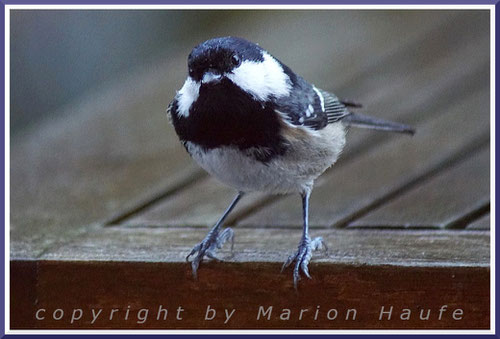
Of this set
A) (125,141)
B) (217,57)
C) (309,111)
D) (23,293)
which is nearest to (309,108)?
(309,111)

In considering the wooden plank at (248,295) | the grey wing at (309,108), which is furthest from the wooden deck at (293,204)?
the grey wing at (309,108)

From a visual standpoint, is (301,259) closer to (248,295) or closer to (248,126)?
(248,295)

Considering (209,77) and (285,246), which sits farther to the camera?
(285,246)

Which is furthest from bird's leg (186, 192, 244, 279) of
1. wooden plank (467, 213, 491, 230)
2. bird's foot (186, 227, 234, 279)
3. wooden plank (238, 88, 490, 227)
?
wooden plank (467, 213, 491, 230)

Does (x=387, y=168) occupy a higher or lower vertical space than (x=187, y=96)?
lower

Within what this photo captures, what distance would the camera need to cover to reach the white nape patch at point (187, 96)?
1896 millimetres

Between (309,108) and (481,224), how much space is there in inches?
20.5

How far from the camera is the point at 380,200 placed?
2.41 metres

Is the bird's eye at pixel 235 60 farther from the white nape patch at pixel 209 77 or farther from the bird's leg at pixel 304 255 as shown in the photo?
the bird's leg at pixel 304 255

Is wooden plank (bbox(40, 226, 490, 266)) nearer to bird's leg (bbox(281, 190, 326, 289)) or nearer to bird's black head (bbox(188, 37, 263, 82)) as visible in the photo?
bird's leg (bbox(281, 190, 326, 289))

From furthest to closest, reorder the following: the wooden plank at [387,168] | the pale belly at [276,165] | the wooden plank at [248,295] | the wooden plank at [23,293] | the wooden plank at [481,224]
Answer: the wooden plank at [387,168] < the wooden plank at [481,224] < the pale belly at [276,165] < the wooden plank at [23,293] < the wooden plank at [248,295]

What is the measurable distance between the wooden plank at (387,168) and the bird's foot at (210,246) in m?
0.26

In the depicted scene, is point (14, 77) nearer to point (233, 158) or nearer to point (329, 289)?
point (233, 158)

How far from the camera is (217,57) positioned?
182 cm
